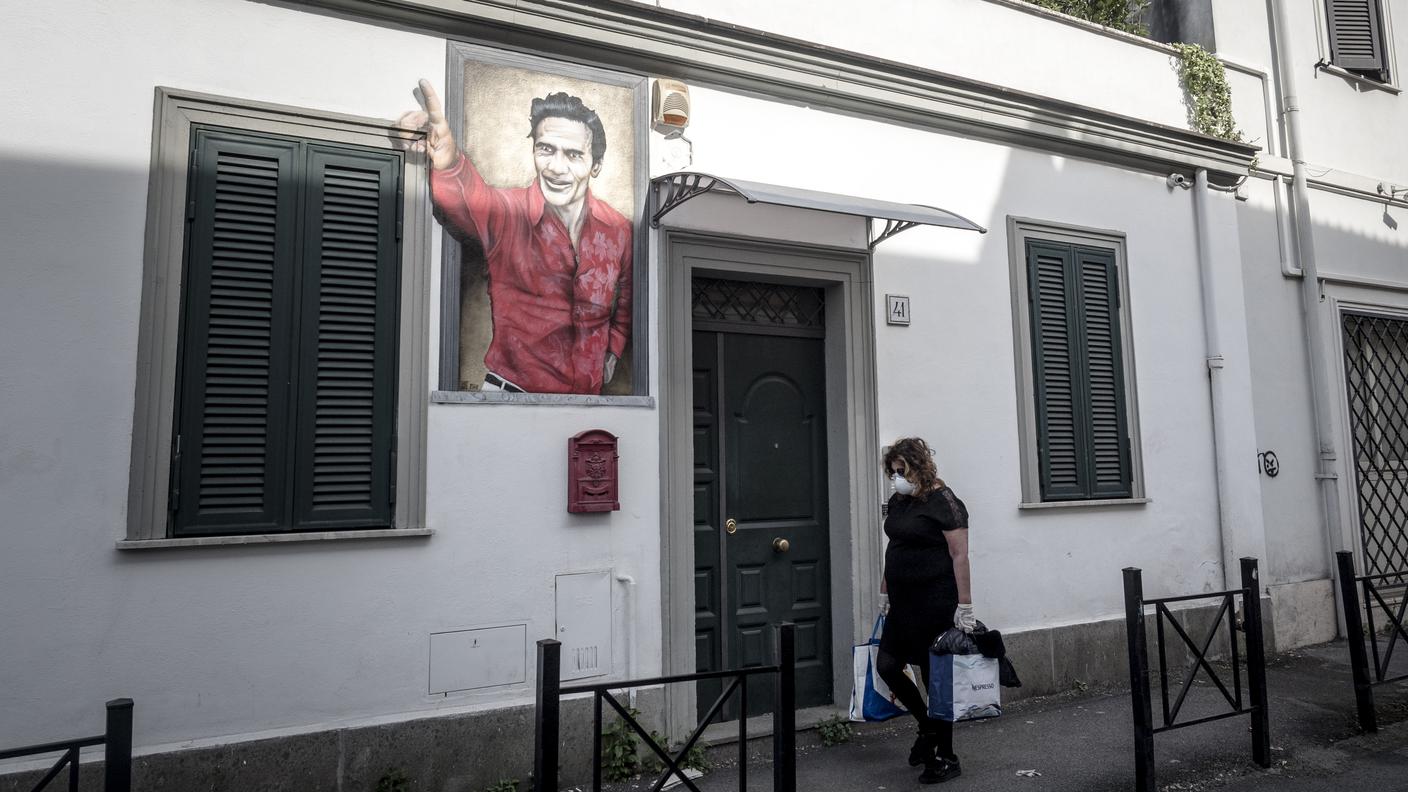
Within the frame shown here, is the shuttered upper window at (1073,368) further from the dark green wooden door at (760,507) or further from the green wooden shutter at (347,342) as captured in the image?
the green wooden shutter at (347,342)

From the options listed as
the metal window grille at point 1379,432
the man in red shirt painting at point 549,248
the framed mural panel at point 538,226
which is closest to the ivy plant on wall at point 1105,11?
the metal window grille at point 1379,432

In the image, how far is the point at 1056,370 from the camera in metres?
6.63

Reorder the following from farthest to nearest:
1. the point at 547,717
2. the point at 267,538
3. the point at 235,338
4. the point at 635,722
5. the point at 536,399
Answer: the point at 536,399 → the point at 235,338 → the point at 267,538 → the point at 635,722 → the point at 547,717

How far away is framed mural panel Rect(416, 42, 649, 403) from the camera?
4.72 m

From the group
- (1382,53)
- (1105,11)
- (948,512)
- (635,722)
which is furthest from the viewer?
(1382,53)

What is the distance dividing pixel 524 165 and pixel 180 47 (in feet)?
5.67

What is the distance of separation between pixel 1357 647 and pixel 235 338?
6.41 m

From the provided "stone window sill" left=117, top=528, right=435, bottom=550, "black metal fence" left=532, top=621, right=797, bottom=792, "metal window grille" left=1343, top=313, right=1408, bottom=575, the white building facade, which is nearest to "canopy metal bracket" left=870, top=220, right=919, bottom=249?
the white building facade

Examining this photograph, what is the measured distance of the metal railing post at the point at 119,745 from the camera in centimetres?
236

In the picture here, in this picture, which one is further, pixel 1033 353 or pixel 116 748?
pixel 1033 353

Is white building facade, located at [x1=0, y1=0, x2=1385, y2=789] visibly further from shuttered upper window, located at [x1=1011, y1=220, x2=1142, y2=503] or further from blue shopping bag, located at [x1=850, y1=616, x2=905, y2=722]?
blue shopping bag, located at [x1=850, y1=616, x2=905, y2=722]

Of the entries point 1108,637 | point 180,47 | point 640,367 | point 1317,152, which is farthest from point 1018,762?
point 1317,152

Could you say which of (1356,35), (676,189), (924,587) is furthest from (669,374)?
(1356,35)

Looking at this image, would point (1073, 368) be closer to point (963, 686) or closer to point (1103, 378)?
point (1103, 378)
